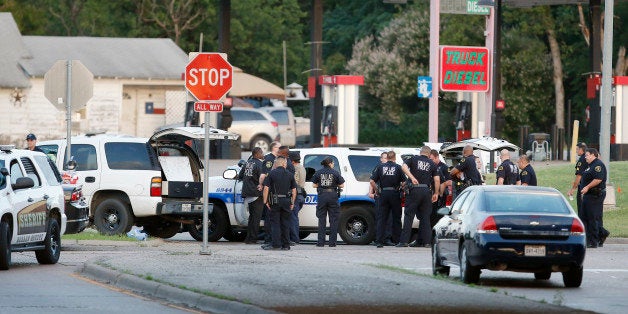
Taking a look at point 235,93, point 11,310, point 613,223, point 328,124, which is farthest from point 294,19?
point 11,310

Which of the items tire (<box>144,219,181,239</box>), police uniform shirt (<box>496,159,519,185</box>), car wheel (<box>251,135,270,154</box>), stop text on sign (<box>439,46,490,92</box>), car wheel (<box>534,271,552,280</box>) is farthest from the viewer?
car wheel (<box>251,135,270,154</box>)

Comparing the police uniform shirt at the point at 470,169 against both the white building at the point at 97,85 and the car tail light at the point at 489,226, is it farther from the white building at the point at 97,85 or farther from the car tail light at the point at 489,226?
the white building at the point at 97,85

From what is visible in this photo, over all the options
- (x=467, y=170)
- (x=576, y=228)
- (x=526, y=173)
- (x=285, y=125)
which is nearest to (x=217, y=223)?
(x=467, y=170)

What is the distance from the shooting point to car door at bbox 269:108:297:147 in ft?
202

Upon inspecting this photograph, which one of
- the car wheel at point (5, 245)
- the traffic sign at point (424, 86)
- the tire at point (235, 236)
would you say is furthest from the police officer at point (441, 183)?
the traffic sign at point (424, 86)

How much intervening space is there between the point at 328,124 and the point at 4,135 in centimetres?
1961

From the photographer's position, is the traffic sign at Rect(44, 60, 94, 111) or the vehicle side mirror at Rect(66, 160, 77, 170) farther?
the traffic sign at Rect(44, 60, 94, 111)

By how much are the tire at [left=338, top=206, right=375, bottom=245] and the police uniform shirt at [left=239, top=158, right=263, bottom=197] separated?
74.3 inches

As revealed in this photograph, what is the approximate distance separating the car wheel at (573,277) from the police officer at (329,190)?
296 inches

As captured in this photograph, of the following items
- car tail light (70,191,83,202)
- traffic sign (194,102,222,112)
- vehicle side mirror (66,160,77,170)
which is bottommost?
car tail light (70,191,83,202)

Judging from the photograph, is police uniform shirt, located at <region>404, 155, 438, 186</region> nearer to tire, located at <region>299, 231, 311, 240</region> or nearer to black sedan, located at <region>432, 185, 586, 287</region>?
tire, located at <region>299, 231, 311, 240</region>

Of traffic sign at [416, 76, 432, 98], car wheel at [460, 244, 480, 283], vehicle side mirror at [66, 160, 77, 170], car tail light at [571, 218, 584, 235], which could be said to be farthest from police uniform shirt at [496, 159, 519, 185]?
traffic sign at [416, 76, 432, 98]

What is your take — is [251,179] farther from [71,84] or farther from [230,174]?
[71,84]

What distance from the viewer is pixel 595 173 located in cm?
2750
